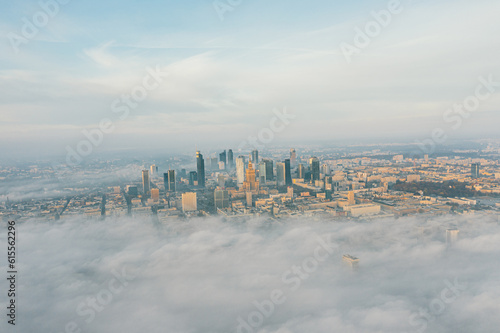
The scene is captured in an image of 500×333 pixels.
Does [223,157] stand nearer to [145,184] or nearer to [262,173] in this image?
[262,173]

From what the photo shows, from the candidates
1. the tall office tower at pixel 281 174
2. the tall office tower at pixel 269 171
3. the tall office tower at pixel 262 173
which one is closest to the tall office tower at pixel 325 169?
the tall office tower at pixel 281 174

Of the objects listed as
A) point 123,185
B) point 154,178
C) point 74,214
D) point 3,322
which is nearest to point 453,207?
point 3,322

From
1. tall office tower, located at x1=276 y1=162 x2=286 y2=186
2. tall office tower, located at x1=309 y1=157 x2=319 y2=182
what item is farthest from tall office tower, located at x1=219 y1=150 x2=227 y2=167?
tall office tower, located at x1=309 y1=157 x2=319 y2=182

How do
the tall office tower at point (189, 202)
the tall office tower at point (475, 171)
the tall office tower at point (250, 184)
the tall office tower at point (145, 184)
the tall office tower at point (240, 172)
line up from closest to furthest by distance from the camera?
the tall office tower at point (189, 202), the tall office tower at point (475, 171), the tall office tower at point (145, 184), the tall office tower at point (250, 184), the tall office tower at point (240, 172)

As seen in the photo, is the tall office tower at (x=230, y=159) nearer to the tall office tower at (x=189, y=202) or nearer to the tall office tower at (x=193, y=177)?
the tall office tower at (x=193, y=177)

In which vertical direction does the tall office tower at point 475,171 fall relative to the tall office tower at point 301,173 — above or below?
above

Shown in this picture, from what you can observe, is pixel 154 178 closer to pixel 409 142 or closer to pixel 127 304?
pixel 127 304

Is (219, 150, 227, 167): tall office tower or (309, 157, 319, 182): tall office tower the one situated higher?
(219, 150, 227, 167): tall office tower

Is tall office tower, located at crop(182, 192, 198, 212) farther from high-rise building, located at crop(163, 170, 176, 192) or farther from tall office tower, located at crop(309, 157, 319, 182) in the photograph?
tall office tower, located at crop(309, 157, 319, 182)
